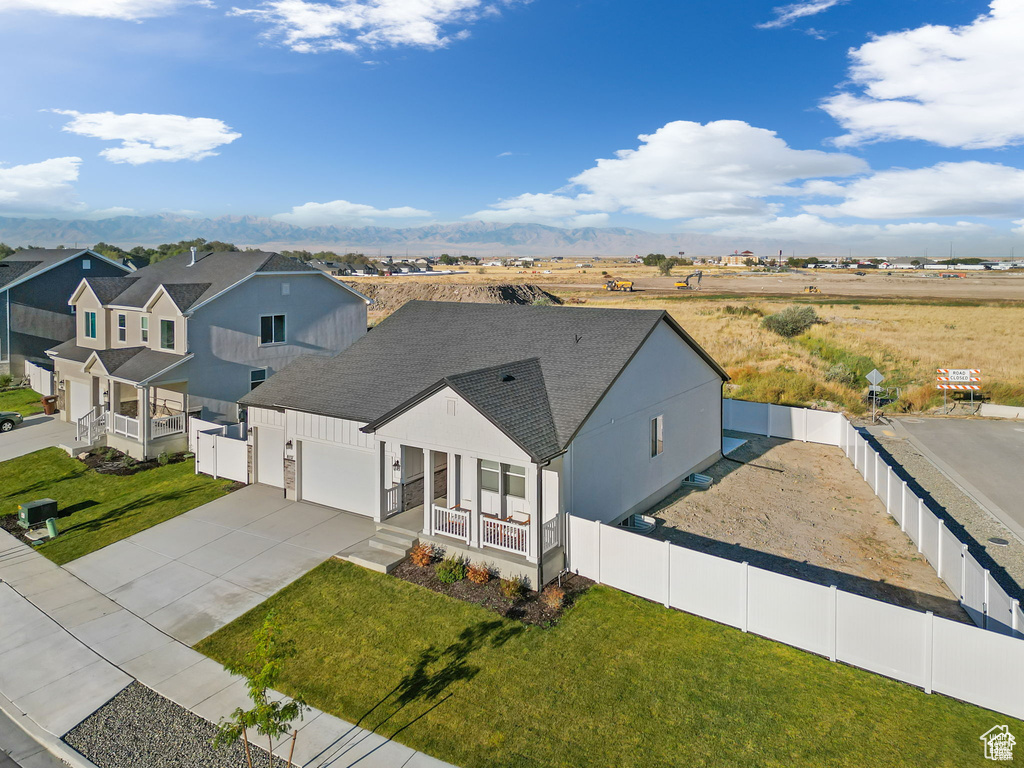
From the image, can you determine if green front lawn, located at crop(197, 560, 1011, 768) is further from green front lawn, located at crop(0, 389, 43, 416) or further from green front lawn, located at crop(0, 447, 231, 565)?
green front lawn, located at crop(0, 389, 43, 416)

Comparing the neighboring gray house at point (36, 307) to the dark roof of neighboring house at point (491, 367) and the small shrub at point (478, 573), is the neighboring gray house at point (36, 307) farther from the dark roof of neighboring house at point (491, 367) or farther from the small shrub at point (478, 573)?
the small shrub at point (478, 573)

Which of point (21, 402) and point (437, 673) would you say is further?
point (21, 402)

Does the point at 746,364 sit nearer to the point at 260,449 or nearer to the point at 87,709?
the point at 260,449

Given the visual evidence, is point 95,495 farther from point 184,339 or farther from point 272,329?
point 272,329

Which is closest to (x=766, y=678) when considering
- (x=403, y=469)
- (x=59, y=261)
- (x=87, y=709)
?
(x=403, y=469)

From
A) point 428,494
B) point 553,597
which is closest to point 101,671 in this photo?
point 428,494

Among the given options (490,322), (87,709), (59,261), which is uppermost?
(59,261)

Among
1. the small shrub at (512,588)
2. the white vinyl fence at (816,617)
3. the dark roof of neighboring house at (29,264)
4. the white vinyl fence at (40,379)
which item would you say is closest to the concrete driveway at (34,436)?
the white vinyl fence at (40,379)
